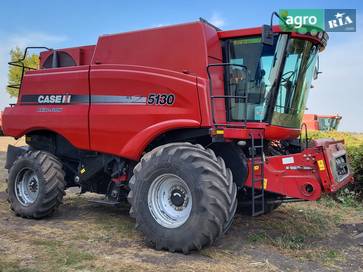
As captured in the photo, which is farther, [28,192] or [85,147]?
[28,192]

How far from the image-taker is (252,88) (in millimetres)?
6449

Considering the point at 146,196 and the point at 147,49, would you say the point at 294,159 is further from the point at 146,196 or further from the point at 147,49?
the point at 147,49

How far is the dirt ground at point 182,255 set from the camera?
17.2ft

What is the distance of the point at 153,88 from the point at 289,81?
6.10ft

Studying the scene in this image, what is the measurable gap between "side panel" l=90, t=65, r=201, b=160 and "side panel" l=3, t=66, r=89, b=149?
227 millimetres

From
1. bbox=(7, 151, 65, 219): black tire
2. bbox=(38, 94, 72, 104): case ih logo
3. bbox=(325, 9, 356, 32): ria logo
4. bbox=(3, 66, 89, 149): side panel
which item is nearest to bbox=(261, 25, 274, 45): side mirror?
bbox=(325, 9, 356, 32): ria logo

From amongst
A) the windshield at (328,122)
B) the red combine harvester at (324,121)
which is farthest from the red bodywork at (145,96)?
the windshield at (328,122)

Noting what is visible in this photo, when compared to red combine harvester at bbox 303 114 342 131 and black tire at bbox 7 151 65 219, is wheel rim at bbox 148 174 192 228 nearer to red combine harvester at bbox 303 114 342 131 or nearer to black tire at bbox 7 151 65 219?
black tire at bbox 7 151 65 219

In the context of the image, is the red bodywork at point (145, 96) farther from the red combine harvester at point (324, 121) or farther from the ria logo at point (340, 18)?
the red combine harvester at point (324, 121)

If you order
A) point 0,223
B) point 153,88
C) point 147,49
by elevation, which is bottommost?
point 0,223

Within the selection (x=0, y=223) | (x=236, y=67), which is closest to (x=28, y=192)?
(x=0, y=223)

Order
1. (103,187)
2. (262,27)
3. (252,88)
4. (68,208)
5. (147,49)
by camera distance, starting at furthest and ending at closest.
Result: (68,208)
(103,187)
(147,49)
(252,88)
(262,27)

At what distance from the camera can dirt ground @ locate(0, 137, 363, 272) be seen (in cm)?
524

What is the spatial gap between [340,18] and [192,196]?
123 inches
